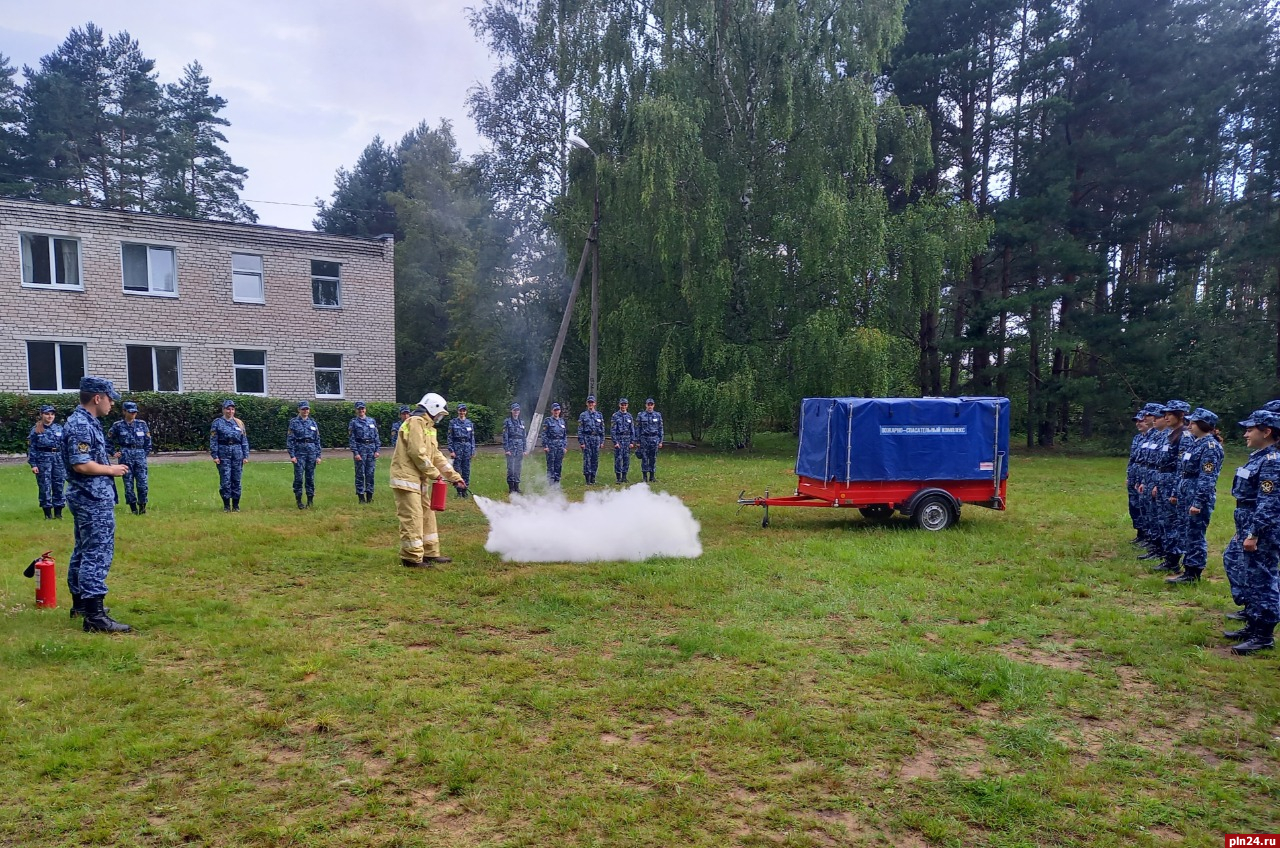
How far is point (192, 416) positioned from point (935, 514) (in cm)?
2235

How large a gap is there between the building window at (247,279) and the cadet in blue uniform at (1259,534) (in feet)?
95.4

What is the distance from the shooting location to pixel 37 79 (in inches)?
1577

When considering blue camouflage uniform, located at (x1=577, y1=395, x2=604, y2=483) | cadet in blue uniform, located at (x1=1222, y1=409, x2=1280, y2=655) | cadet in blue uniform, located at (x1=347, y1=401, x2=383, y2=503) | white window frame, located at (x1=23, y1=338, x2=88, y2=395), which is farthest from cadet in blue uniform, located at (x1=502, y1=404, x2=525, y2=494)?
white window frame, located at (x1=23, y1=338, x2=88, y2=395)

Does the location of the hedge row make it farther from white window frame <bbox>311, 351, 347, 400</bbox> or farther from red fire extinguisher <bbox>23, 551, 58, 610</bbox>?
red fire extinguisher <bbox>23, 551, 58, 610</bbox>

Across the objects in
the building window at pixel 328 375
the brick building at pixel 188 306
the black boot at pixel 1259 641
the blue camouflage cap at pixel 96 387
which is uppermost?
the brick building at pixel 188 306

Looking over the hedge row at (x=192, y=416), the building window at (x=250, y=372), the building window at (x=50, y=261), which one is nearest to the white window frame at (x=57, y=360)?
the building window at (x=50, y=261)

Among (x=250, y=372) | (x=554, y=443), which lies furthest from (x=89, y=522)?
(x=250, y=372)

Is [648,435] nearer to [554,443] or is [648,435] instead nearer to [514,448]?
[554,443]

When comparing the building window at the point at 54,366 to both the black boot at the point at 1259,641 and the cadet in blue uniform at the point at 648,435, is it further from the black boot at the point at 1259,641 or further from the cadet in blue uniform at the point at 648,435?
the black boot at the point at 1259,641

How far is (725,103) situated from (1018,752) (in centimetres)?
2552

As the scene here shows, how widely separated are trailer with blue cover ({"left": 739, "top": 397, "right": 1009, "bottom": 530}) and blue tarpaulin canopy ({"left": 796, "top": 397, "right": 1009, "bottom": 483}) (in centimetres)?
2

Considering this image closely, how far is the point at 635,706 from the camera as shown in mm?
5484

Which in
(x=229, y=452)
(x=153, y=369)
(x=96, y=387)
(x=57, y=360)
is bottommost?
(x=229, y=452)

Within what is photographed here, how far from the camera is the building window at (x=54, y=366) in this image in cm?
2397
